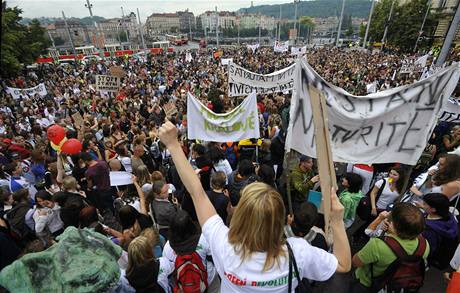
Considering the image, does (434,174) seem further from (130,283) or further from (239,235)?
(130,283)

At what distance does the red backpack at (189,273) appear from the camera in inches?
93.4

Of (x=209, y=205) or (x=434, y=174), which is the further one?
(x=434, y=174)

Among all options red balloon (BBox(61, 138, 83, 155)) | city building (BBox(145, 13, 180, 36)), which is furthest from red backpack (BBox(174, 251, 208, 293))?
city building (BBox(145, 13, 180, 36))

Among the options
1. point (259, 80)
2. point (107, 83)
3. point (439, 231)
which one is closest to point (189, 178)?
point (439, 231)

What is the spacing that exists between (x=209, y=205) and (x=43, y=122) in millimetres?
12097

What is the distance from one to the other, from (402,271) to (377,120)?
1555mm

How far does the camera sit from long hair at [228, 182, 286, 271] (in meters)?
1.28

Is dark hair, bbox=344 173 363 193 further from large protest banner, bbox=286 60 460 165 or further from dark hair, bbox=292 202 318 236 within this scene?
dark hair, bbox=292 202 318 236

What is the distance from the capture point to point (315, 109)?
1.60m

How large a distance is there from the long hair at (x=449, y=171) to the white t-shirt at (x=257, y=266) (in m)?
3.00

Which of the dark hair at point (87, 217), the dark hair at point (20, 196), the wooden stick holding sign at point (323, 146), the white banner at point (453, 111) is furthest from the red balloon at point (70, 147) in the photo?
the white banner at point (453, 111)

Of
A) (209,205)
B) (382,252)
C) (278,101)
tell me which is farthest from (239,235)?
(278,101)

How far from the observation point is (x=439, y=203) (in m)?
2.74

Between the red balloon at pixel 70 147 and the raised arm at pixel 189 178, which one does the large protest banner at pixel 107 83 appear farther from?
the raised arm at pixel 189 178
